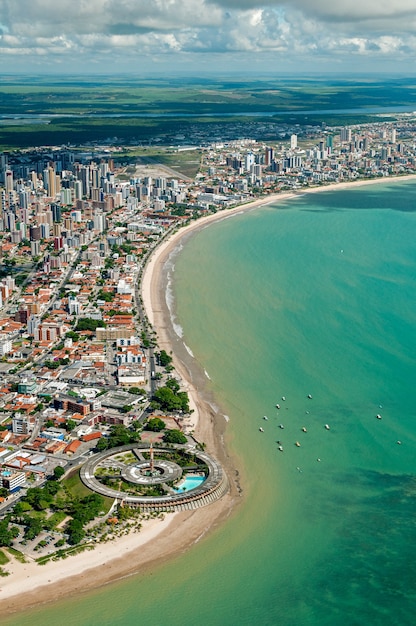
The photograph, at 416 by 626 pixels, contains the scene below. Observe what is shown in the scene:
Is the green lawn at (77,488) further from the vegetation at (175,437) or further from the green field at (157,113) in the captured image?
the green field at (157,113)

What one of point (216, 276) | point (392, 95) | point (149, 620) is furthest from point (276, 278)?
point (392, 95)

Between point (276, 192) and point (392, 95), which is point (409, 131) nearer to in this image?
point (276, 192)

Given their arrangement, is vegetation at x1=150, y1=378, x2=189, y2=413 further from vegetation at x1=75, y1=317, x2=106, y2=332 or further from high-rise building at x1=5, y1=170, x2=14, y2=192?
high-rise building at x1=5, y1=170, x2=14, y2=192

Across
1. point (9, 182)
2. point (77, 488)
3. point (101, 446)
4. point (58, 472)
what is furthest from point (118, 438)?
point (9, 182)

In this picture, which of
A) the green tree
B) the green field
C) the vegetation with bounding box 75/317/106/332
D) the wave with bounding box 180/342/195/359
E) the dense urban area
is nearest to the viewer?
the dense urban area

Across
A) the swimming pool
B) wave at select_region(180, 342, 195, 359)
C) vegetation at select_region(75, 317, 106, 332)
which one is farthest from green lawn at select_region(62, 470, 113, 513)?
vegetation at select_region(75, 317, 106, 332)

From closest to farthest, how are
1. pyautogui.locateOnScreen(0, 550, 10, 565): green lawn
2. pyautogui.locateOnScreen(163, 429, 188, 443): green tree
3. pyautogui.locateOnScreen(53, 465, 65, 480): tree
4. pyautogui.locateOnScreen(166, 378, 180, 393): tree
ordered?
pyautogui.locateOnScreen(0, 550, 10, 565): green lawn → pyautogui.locateOnScreen(53, 465, 65, 480): tree → pyautogui.locateOnScreen(163, 429, 188, 443): green tree → pyautogui.locateOnScreen(166, 378, 180, 393): tree
